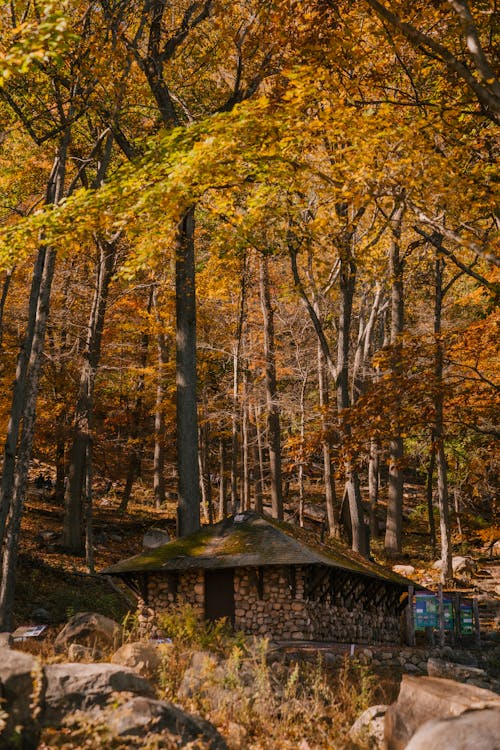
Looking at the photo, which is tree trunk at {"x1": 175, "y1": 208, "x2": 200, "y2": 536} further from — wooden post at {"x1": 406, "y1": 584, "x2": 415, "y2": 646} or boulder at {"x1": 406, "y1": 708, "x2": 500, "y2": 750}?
boulder at {"x1": 406, "y1": 708, "x2": 500, "y2": 750}

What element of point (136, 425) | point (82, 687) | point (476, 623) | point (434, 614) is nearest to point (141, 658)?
point (82, 687)

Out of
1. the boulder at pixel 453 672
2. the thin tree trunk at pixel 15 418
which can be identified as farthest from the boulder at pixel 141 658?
the thin tree trunk at pixel 15 418

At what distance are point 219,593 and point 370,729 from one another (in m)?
10.5

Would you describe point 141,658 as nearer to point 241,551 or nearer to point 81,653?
point 81,653

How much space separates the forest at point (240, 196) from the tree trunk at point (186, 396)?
0.05 meters

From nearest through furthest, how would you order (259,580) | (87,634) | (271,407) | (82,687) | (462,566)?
(82,687), (87,634), (259,580), (271,407), (462,566)

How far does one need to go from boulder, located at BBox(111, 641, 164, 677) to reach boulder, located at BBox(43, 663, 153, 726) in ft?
6.74

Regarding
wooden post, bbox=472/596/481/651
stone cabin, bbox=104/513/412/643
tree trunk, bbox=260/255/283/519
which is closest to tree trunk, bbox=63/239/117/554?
stone cabin, bbox=104/513/412/643

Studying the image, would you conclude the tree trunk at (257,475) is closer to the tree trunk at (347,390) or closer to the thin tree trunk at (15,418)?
the tree trunk at (347,390)

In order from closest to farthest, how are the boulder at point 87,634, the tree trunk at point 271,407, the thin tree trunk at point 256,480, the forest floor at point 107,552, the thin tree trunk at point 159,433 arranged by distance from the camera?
the boulder at point 87,634 → the forest floor at point 107,552 → the tree trunk at point 271,407 → the thin tree trunk at point 256,480 → the thin tree trunk at point 159,433

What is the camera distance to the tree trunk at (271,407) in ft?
87.4

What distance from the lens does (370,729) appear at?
7.15 m

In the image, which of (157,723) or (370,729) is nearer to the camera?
(157,723)

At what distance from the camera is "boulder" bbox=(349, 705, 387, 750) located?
684cm
